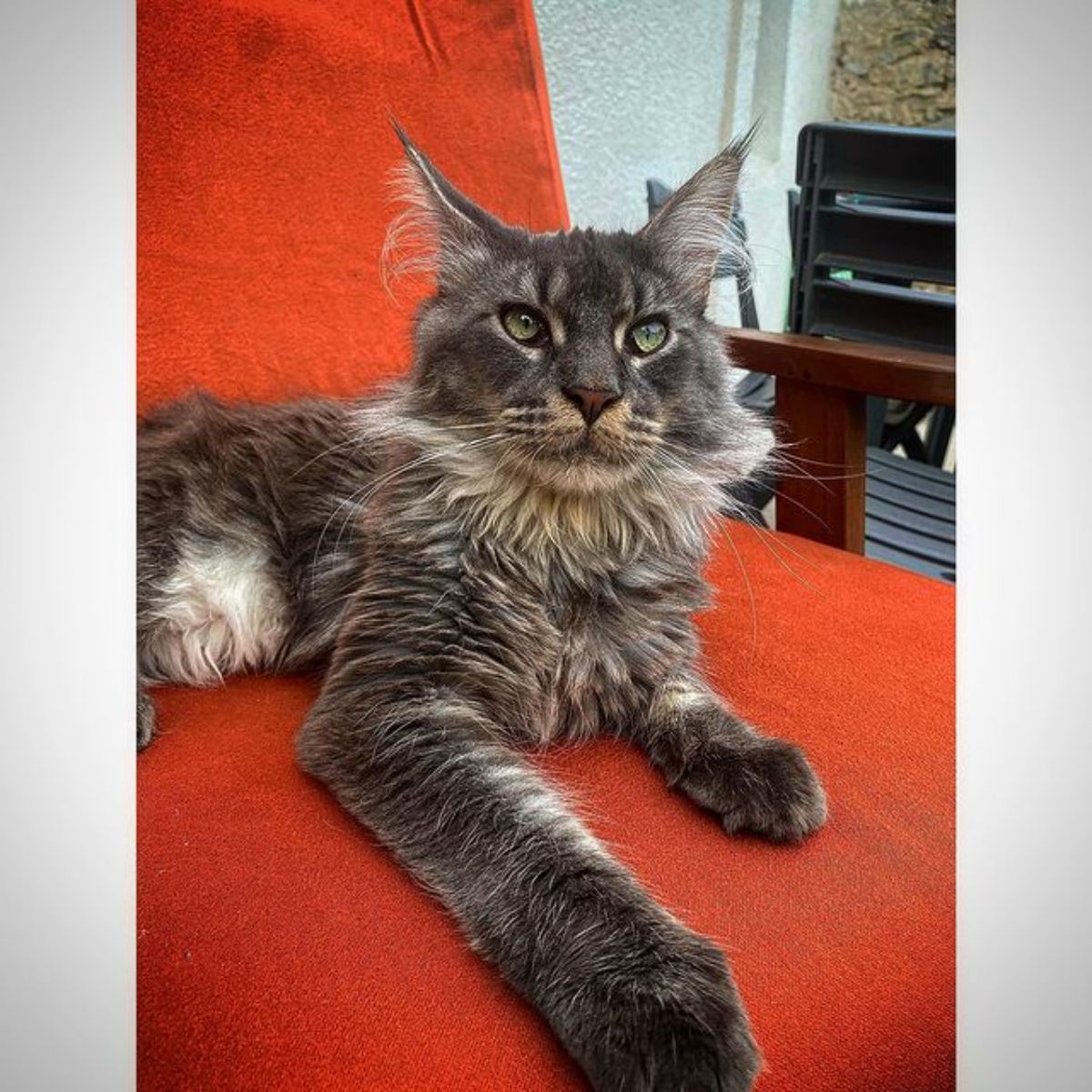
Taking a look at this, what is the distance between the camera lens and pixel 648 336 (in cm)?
129

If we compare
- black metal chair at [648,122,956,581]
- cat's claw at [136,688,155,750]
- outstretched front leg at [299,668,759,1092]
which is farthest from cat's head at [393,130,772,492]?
cat's claw at [136,688,155,750]

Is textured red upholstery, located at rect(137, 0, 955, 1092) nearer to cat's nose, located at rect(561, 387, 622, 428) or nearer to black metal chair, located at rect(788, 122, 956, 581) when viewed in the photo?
black metal chair, located at rect(788, 122, 956, 581)

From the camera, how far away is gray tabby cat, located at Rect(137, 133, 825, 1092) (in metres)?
1.09

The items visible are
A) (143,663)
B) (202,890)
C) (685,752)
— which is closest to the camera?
(202,890)

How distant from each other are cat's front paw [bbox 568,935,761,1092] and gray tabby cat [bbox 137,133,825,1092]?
6cm

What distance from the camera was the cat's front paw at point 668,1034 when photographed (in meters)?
0.81

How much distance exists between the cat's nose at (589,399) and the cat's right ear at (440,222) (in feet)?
0.99

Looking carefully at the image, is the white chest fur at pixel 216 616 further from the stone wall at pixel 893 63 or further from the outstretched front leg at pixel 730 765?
the stone wall at pixel 893 63

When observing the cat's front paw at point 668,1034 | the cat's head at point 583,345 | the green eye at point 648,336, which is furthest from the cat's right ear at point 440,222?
the cat's front paw at point 668,1034

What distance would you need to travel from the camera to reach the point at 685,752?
1199 mm
